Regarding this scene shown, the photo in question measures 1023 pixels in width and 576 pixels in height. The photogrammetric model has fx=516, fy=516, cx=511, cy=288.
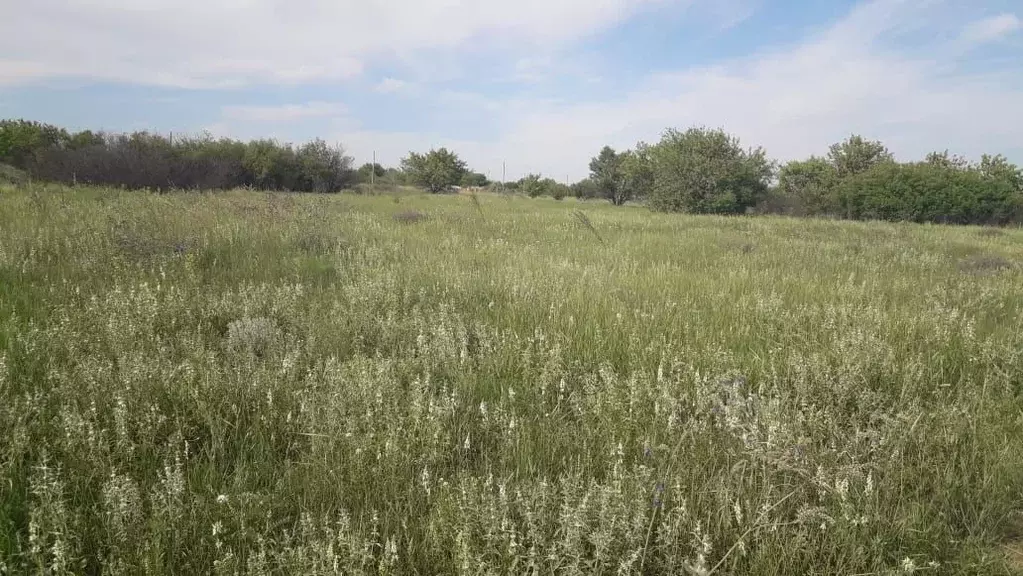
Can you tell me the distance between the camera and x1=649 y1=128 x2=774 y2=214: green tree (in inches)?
1233

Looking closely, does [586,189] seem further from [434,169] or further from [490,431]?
[490,431]

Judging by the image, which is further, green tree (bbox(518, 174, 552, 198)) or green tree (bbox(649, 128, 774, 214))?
green tree (bbox(518, 174, 552, 198))

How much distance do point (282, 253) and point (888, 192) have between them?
37597 millimetres

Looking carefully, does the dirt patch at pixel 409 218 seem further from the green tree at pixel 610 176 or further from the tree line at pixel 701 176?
the green tree at pixel 610 176

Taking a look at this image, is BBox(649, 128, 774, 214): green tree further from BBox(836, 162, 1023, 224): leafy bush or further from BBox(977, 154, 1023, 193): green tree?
BBox(977, 154, 1023, 193): green tree

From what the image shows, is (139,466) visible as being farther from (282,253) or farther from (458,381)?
(282,253)

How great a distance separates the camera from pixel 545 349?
12.6 feet

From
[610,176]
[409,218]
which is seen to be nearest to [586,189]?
[610,176]

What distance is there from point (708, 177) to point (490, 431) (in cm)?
3201

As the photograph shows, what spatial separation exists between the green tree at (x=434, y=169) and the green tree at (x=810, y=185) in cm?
3226

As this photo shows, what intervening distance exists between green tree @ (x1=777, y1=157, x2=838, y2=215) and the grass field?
38132mm

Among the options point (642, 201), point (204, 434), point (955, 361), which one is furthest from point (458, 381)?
point (642, 201)

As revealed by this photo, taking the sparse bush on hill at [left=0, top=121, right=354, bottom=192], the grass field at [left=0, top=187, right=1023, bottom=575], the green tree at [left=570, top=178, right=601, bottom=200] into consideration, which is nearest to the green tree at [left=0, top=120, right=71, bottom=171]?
the sparse bush on hill at [left=0, top=121, right=354, bottom=192]

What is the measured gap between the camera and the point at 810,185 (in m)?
42.4
